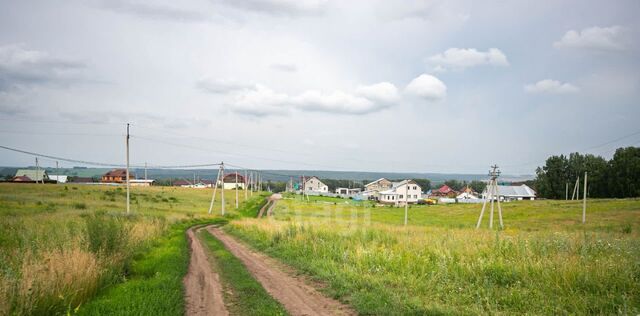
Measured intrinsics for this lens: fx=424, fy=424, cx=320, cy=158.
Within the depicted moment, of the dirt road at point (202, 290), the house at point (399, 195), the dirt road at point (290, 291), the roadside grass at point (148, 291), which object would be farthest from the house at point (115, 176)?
the dirt road at point (290, 291)

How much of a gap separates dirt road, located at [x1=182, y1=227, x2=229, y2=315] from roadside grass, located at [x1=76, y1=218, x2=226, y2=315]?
0.19 meters

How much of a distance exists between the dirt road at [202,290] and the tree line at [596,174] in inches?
3810

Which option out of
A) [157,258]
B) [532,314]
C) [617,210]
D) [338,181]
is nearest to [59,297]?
[157,258]

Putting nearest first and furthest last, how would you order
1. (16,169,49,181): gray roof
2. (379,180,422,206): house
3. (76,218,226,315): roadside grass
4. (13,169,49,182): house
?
1. (76,218,226,315): roadside grass
2. (379,180,422,206): house
3. (13,169,49,182): house
4. (16,169,49,181): gray roof

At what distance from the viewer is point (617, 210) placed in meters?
50.4

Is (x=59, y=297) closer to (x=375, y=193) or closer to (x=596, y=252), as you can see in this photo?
(x=596, y=252)

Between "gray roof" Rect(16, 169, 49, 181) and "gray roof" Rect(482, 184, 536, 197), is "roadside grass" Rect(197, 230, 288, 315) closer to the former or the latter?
"gray roof" Rect(16, 169, 49, 181)

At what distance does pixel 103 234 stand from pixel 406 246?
32.7ft

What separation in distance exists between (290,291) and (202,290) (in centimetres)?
224

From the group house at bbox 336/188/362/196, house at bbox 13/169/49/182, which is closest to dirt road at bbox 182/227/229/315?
house at bbox 13/169/49/182

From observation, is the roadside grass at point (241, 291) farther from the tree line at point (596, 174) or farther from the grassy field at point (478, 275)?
the tree line at point (596, 174)

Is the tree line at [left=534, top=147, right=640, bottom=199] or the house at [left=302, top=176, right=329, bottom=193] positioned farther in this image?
the house at [left=302, top=176, right=329, bottom=193]

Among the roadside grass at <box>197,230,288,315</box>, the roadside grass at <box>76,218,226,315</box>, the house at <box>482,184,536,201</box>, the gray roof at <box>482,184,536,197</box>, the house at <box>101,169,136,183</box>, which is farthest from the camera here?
the house at <box>101,169,136,183</box>

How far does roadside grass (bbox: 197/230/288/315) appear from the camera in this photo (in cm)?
877
